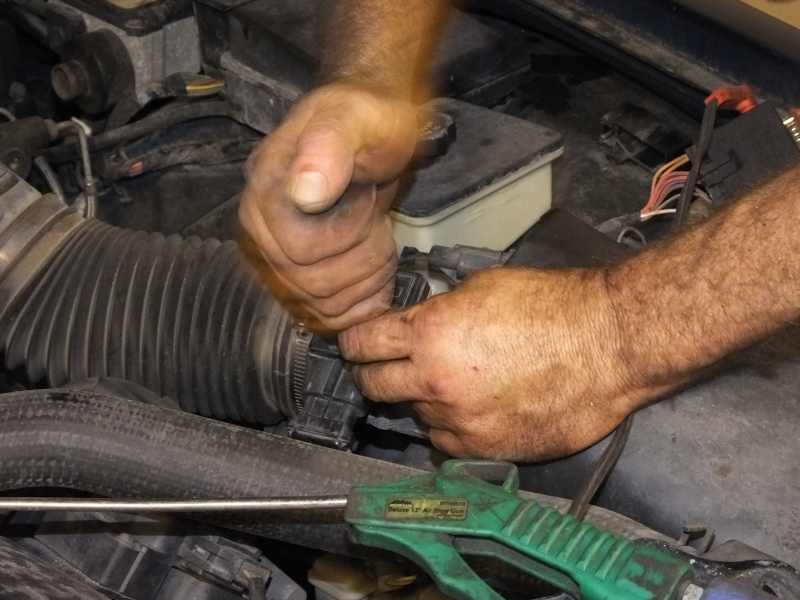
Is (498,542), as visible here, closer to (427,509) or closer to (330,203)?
(427,509)

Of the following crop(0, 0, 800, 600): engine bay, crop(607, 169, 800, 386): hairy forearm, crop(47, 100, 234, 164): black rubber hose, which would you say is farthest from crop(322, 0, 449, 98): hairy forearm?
crop(607, 169, 800, 386): hairy forearm

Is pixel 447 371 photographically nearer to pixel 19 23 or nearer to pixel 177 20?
pixel 177 20

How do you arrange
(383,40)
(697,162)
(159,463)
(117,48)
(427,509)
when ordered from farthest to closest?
1. (117,48)
2. (383,40)
3. (697,162)
4. (159,463)
5. (427,509)

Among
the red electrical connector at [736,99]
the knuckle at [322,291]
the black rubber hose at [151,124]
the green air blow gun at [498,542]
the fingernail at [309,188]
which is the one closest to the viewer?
the green air blow gun at [498,542]

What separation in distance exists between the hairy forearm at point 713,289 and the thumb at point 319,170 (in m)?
0.26

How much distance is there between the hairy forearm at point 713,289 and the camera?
0.85m

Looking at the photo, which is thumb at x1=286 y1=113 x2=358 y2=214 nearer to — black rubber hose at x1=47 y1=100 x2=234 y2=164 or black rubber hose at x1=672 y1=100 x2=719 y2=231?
black rubber hose at x1=672 y1=100 x2=719 y2=231

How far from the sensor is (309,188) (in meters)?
0.84

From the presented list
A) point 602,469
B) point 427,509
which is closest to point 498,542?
point 427,509

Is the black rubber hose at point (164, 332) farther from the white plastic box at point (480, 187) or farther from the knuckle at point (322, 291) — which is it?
the white plastic box at point (480, 187)

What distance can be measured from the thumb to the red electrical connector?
515 millimetres

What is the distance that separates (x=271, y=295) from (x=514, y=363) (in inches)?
9.9

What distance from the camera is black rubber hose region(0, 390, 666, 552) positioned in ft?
2.87

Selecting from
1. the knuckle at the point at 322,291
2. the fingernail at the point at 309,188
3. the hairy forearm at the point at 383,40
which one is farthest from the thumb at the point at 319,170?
the hairy forearm at the point at 383,40
